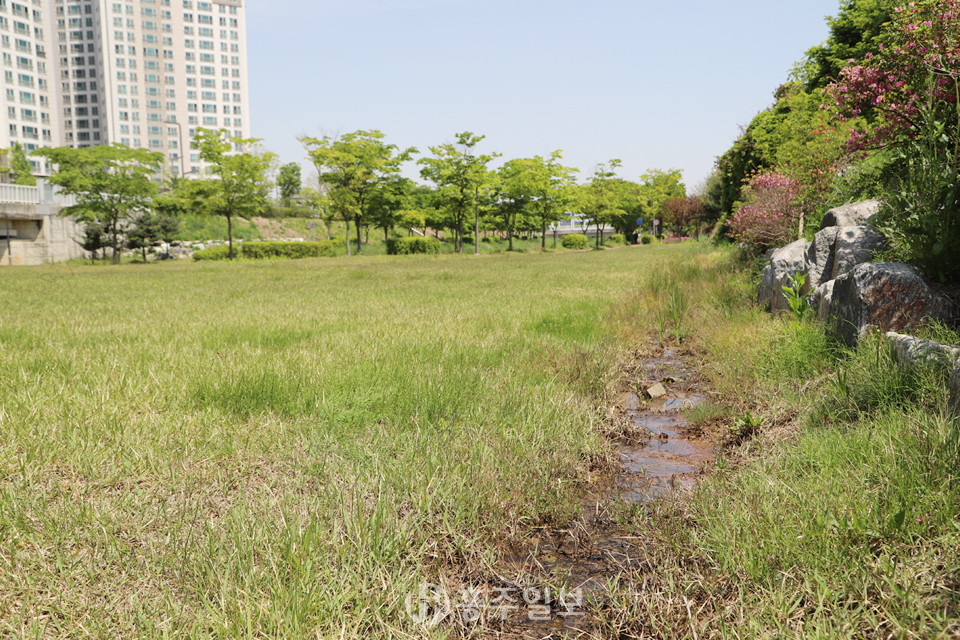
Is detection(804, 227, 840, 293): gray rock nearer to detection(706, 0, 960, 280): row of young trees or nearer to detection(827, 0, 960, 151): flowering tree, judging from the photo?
detection(706, 0, 960, 280): row of young trees

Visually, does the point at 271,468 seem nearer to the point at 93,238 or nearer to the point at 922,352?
the point at 922,352

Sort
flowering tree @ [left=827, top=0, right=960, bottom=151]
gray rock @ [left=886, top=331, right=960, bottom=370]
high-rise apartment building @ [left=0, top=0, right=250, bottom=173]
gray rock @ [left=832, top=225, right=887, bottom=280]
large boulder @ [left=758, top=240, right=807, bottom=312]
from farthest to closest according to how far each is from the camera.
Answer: high-rise apartment building @ [left=0, top=0, right=250, bottom=173], large boulder @ [left=758, top=240, right=807, bottom=312], gray rock @ [left=832, top=225, right=887, bottom=280], flowering tree @ [left=827, top=0, right=960, bottom=151], gray rock @ [left=886, top=331, right=960, bottom=370]

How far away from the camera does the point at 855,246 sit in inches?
234

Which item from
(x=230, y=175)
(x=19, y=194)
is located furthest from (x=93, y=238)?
(x=230, y=175)

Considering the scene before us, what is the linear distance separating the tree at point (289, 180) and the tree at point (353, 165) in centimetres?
5149

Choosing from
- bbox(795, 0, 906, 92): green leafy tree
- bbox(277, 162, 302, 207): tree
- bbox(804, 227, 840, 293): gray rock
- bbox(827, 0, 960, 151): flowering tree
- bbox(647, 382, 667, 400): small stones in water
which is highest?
bbox(277, 162, 302, 207): tree

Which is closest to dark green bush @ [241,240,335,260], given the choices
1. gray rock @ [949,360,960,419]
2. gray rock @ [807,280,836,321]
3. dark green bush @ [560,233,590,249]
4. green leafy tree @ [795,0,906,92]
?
dark green bush @ [560,233,590,249]

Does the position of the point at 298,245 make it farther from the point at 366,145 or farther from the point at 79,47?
the point at 79,47

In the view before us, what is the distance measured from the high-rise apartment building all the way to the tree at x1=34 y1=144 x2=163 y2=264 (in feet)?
267

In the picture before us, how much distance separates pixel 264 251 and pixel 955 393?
41.5m

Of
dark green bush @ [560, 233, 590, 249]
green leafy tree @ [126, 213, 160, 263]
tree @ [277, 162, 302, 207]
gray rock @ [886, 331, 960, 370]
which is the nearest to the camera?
gray rock @ [886, 331, 960, 370]

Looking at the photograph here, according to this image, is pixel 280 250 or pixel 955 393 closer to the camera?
pixel 955 393

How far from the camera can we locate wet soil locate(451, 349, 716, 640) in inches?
88.8

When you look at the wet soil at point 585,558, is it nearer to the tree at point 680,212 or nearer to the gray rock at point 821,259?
the gray rock at point 821,259
